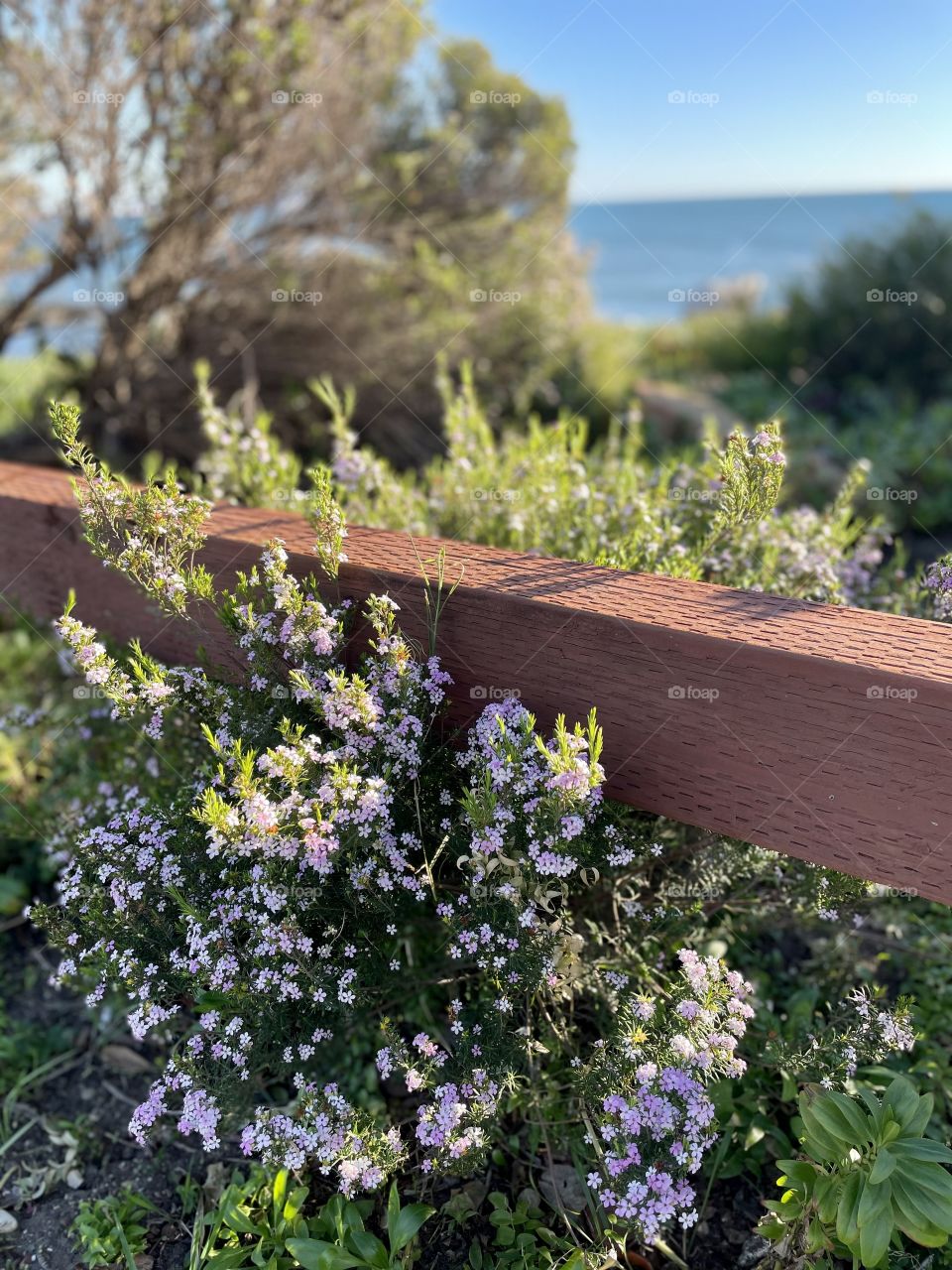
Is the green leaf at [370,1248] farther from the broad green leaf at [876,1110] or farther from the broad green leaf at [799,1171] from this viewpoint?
the broad green leaf at [876,1110]

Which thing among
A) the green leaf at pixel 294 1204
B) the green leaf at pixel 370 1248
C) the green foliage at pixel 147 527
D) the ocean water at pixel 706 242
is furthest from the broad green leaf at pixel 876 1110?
the ocean water at pixel 706 242

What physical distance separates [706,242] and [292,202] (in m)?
61.0

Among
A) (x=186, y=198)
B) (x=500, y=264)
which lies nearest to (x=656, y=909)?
(x=186, y=198)

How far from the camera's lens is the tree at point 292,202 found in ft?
17.4

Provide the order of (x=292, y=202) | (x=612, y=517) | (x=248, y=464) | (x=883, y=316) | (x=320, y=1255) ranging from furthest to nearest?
(x=883, y=316) → (x=292, y=202) → (x=248, y=464) → (x=612, y=517) → (x=320, y=1255)

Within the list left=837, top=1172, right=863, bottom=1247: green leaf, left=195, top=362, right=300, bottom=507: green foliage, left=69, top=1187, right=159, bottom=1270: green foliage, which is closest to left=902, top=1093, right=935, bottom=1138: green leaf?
left=837, top=1172, right=863, bottom=1247: green leaf

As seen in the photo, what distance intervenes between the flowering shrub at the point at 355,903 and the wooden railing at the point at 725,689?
0.35ft

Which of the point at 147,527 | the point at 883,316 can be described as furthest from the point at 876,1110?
the point at 883,316

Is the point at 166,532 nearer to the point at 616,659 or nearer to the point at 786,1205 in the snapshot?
the point at 616,659

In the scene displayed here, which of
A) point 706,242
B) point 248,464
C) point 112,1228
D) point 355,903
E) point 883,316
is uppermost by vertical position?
point 706,242

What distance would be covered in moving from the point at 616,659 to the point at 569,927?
56cm

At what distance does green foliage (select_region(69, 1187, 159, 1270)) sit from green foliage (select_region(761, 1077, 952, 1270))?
1.29m

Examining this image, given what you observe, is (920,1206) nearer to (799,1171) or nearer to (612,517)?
(799,1171)

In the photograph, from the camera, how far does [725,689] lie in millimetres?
1726
